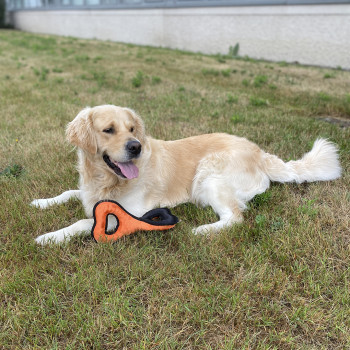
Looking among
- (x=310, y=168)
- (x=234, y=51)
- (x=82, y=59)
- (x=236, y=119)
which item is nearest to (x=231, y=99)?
(x=236, y=119)

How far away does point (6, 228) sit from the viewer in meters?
2.60

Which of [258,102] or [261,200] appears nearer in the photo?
[261,200]

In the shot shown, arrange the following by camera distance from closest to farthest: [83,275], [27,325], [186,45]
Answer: [27,325] → [83,275] → [186,45]

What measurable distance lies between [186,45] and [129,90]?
945cm

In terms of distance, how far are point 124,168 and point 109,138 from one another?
11.5 inches

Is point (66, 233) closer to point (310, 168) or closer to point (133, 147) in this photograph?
point (133, 147)

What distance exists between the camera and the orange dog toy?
8.16 ft

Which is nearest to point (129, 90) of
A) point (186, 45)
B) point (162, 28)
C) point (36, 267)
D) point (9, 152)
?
point (9, 152)

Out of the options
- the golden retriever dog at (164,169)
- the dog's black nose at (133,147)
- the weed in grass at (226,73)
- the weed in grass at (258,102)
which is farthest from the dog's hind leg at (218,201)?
the weed in grass at (226,73)

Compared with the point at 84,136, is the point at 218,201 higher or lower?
lower

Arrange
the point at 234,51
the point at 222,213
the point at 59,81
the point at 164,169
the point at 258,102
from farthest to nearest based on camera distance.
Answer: the point at 234,51 → the point at 59,81 → the point at 258,102 → the point at 164,169 → the point at 222,213

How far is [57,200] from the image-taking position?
9.93 feet

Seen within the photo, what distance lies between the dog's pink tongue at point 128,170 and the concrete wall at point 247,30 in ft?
35.5

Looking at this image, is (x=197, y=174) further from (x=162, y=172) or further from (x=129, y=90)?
(x=129, y=90)
